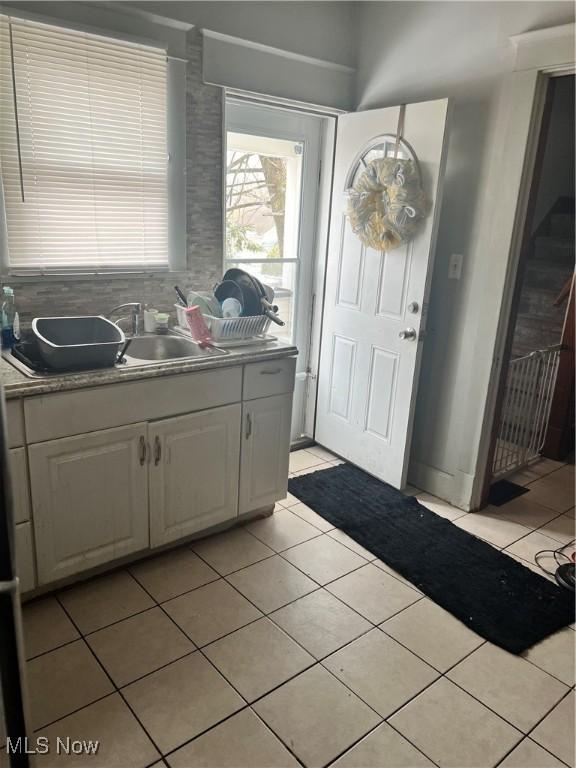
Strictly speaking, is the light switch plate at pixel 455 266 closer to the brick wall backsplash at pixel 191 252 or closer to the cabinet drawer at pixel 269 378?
the cabinet drawer at pixel 269 378

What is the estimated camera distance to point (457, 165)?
2691 millimetres

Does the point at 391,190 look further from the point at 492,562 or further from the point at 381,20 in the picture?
the point at 492,562

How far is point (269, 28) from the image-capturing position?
2.69 metres

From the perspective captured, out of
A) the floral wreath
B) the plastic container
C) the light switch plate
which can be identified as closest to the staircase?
the light switch plate

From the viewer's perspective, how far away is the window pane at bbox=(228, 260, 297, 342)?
3.24 meters

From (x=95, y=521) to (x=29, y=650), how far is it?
46 cm

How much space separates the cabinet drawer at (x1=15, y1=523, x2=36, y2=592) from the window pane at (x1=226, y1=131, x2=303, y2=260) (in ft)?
5.71

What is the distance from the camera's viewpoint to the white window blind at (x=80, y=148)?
7.09ft

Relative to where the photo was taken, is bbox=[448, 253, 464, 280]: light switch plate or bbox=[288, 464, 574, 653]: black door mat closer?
bbox=[288, 464, 574, 653]: black door mat

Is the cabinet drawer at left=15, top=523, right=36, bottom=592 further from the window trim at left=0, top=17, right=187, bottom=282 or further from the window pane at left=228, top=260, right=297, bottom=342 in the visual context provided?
the window pane at left=228, top=260, right=297, bottom=342

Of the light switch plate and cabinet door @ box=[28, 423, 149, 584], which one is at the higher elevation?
the light switch plate

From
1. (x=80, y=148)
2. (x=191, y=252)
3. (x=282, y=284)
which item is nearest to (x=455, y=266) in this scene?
(x=282, y=284)

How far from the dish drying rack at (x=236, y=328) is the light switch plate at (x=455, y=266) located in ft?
3.18

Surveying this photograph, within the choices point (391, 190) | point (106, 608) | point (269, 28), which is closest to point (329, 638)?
point (106, 608)
